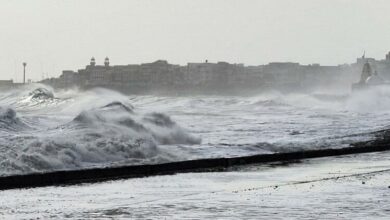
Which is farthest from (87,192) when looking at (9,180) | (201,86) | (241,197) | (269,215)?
(201,86)

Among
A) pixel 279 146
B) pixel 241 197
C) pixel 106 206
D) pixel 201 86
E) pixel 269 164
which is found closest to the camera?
pixel 106 206

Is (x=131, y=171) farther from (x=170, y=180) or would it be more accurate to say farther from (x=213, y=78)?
(x=213, y=78)

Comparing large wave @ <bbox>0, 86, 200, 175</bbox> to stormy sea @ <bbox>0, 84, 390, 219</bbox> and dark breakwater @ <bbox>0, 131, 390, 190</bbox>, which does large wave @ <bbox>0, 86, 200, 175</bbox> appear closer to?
stormy sea @ <bbox>0, 84, 390, 219</bbox>

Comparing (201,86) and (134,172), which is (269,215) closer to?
(134,172)

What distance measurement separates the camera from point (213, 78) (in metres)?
197

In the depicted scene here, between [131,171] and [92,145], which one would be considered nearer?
[131,171]

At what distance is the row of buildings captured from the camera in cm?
18412

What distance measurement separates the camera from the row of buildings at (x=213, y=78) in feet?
604

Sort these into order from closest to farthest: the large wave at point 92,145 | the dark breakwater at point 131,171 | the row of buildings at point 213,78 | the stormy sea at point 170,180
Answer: the stormy sea at point 170,180 → the dark breakwater at point 131,171 → the large wave at point 92,145 → the row of buildings at point 213,78

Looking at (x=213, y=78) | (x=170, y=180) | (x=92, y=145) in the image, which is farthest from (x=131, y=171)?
(x=213, y=78)

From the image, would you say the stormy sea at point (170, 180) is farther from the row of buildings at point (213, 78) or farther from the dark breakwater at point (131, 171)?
the row of buildings at point (213, 78)

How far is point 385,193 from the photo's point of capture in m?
8.99

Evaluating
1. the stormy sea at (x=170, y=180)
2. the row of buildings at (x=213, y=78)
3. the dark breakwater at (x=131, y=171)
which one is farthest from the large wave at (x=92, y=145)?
the row of buildings at (x=213, y=78)

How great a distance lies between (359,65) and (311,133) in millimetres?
165941
